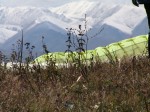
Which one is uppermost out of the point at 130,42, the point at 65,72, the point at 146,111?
the point at 130,42

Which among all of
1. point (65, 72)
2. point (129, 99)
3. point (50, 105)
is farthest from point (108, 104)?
point (65, 72)

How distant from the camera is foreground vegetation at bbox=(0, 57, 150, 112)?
5449mm

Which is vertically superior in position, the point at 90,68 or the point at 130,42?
the point at 130,42

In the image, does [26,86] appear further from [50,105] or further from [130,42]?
[130,42]

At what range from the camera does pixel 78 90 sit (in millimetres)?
6797

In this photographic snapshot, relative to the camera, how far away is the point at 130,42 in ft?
53.3

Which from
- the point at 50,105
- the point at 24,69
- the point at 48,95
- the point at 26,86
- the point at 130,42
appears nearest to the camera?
the point at 50,105

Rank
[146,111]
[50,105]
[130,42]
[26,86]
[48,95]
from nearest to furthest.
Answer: [146,111], [50,105], [48,95], [26,86], [130,42]

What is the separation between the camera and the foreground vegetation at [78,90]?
5.45 m

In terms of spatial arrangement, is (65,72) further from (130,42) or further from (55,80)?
(130,42)

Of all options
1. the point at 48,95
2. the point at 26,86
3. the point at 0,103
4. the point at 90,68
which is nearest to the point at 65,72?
the point at 90,68

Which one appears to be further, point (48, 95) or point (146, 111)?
point (48, 95)

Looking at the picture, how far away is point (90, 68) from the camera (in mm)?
8875

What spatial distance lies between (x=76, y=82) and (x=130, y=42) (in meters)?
9.10
